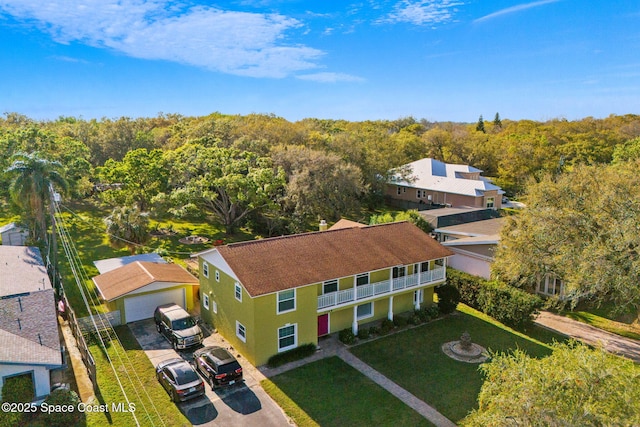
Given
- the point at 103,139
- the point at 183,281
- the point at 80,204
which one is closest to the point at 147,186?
the point at 80,204

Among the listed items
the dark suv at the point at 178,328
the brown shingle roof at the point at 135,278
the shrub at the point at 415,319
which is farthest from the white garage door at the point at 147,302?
the shrub at the point at 415,319

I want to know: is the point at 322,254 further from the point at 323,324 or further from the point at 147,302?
the point at 147,302

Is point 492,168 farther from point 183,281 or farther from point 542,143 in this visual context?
point 183,281

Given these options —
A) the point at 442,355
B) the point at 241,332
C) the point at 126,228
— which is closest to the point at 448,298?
the point at 442,355

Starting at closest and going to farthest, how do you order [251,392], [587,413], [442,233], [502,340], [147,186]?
[587,413]
[251,392]
[502,340]
[442,233]
[147,186]

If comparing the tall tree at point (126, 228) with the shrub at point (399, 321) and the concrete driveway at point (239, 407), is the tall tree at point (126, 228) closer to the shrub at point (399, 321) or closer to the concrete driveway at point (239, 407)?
the concrete driveway at point (239, 407)

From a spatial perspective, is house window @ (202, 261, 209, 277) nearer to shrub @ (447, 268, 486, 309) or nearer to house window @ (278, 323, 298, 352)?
house window @ (278, 323, 298, 352)
